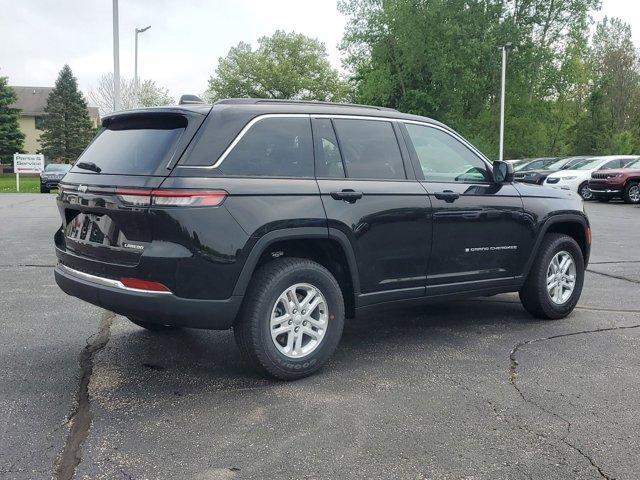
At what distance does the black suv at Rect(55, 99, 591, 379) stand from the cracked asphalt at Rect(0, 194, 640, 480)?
42 cm

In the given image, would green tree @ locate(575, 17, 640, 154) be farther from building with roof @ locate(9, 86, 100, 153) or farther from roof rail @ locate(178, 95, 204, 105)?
building with roof @ locate(9, 86, 100, 153)

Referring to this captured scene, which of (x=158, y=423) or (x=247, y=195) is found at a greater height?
(x=247, y=195)

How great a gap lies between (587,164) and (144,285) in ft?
76.8

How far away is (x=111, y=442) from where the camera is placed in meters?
3.34

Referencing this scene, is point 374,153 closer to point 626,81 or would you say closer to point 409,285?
point 409,285

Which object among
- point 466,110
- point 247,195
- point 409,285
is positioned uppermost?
point 466,110

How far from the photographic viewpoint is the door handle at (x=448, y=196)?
16.4 feet

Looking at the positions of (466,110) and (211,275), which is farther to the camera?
(466,110)

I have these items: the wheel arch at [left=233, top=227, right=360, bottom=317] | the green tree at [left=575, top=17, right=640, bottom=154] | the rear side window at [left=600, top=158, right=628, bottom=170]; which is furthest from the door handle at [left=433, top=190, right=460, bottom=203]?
the green tree at [left=575, top=17, right=640, bottom=154]

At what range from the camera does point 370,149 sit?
188 inches

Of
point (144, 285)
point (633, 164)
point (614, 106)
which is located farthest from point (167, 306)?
point (614, 106)

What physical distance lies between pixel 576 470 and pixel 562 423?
1.80 ft

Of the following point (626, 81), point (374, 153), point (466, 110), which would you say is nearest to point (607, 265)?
point (374, 153)

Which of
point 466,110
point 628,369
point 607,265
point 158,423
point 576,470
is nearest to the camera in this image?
point 576,470
